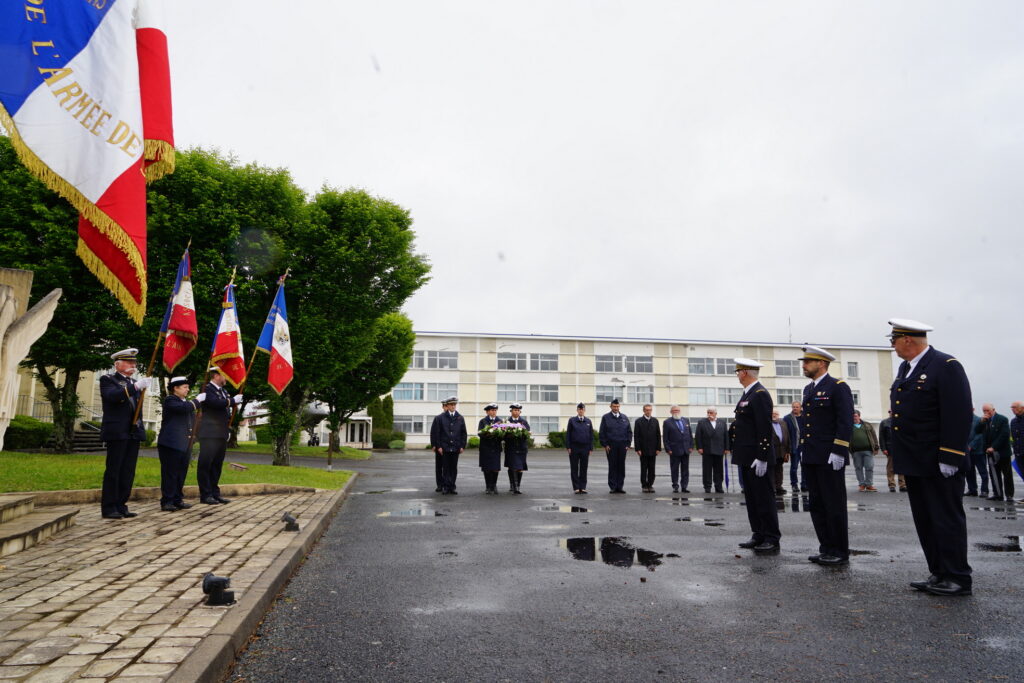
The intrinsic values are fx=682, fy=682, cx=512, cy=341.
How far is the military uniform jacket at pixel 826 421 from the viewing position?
23.2ft

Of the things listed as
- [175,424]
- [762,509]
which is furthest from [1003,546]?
[175,424]

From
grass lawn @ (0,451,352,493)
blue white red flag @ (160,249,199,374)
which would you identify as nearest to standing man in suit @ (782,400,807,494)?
grass lawn @ (0,451,352,493)


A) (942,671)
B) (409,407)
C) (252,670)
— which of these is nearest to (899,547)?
(942,671)

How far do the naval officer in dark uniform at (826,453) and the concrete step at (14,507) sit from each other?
829cm

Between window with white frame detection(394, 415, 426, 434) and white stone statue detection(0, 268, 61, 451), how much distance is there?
56.3m

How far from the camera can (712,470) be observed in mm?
16219

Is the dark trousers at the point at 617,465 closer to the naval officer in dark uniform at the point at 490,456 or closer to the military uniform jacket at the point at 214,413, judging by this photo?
the naval officer in dark uniform at the point at 490,456

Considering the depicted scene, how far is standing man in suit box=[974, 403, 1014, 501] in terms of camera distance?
14375 millimetres

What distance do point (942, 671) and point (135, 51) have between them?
7.04 m

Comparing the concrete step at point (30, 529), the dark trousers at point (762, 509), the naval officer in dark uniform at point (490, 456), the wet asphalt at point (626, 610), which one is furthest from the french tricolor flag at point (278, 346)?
the dark trousers at point (762, 509)

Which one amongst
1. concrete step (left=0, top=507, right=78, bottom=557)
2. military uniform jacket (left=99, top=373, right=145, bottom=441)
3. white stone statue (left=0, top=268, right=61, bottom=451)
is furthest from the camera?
military uniform jacket (left=99, top=373, right=145, bottom=441)

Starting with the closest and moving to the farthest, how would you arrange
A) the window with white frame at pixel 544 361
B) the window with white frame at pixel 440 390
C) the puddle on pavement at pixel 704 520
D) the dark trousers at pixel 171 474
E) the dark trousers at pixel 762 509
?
the dark trousers at pixel 762 509
the puddle on pavement at pixel 704 520
the dark trousers at pixel 171 474
the window with white frame at pixel 440 390
the window with white frame at pixel 544 361

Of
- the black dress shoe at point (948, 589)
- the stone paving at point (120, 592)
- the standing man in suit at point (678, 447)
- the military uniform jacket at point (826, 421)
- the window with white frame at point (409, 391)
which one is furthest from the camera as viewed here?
the window with white frame at point (409, 391)

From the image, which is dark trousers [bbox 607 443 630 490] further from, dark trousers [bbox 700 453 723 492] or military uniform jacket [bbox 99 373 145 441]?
military uniform jacket [bbox 99 373 145 441]
